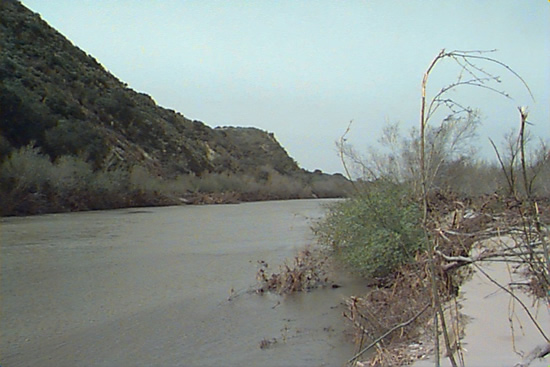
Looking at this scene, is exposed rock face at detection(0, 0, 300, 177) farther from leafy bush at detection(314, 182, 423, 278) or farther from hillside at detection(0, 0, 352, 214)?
leafy bush at detection(314, 182, 423, 278)

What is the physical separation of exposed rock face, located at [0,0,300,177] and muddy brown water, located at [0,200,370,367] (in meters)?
12.9

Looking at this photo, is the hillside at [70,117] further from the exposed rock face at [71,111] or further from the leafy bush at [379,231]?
the leafy bush at [379,231]

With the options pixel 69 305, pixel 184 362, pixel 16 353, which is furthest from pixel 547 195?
pixel 69 305

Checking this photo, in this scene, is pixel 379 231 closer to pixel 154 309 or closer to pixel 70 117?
pixel 154 309

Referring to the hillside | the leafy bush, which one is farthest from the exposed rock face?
the leafy bush

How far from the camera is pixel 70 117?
28938 mm

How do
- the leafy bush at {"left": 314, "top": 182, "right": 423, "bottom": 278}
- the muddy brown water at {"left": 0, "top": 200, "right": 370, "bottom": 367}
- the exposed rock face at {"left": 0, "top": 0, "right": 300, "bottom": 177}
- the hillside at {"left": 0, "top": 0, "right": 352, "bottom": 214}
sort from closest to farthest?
the muddy brown water at {"left": 0, "top": 200, "right": 370, "bottom": 367} < the leafy bush at {"left": 314, "top": 182, "right": 423, "bottom": 278} < the hillside at {"left": 0, "top": 0, "right": 352, "bottom": 214} < the exposed rock face at {"left": 0, "top": 0, "right": 300, "bottom": 177}

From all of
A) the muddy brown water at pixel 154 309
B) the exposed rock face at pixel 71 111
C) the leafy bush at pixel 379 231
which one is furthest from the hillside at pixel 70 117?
the leafy bush at pixel 379 231

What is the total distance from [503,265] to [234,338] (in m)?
3.10

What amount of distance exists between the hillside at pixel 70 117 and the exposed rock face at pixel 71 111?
0.16 feet

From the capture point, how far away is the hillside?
79.4ft

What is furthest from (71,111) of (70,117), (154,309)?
(154,309)

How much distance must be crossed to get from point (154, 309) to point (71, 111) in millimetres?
24456

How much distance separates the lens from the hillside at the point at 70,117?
24203mm
